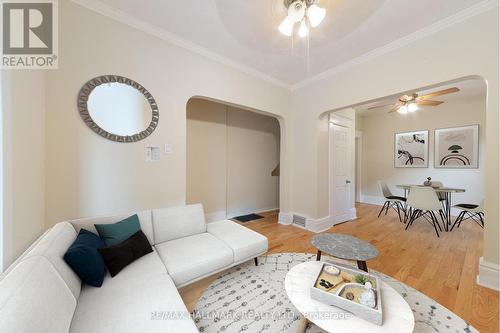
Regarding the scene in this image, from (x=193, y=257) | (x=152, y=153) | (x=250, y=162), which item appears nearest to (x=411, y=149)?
(x=250, y=162)

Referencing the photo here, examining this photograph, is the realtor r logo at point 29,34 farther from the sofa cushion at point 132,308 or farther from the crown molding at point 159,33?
the sofa cushion at point 132,308

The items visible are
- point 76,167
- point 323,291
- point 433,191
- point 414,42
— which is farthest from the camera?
point 433,191

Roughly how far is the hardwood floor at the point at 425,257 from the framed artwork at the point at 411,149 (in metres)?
1.62

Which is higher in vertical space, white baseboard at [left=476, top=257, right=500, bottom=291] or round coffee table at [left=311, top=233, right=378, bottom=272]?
round coffee table at [left=311, top=233, right=378, bottom=272]

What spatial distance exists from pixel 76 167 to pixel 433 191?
5.10 meters

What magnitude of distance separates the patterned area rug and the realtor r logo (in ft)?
7.45

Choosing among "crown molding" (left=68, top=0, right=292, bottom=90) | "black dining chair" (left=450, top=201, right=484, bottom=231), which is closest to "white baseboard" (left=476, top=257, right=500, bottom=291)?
"black dining chair" (left=450, top=201, right=484, bottom=231)

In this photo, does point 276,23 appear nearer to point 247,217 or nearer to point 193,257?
point 193,257

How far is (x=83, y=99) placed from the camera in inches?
73.8

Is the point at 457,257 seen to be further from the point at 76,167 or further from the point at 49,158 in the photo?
the point at 49,158

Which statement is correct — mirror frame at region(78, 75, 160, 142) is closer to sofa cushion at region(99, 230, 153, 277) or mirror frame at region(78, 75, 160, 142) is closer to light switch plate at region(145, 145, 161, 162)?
light switch plate at region(145, 145, 161, 162)

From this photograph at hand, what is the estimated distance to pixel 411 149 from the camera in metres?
4.88

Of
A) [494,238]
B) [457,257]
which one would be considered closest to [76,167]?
[494,238]

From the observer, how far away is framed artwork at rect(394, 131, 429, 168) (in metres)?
4.68
